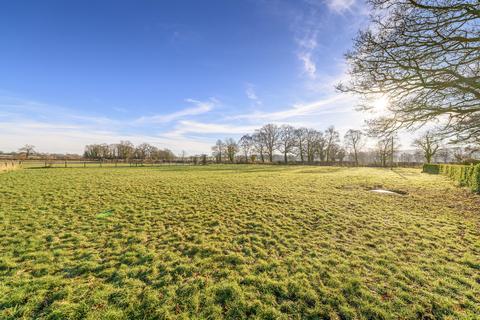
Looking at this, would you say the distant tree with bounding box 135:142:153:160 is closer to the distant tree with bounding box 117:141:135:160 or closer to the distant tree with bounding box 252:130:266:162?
the distant tree with bounding box 117:141:135:160

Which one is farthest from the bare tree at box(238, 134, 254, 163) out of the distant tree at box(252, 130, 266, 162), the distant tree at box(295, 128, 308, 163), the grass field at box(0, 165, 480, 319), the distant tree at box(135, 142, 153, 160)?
the grass field at box(0, 165, 480, 319)

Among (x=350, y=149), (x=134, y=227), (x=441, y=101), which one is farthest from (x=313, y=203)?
(x=350, y=149)

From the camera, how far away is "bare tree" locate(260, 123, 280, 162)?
197 feet

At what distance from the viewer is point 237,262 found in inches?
160

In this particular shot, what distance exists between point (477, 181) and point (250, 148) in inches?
2232

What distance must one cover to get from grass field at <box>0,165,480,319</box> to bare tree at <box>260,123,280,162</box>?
5329 centimetres

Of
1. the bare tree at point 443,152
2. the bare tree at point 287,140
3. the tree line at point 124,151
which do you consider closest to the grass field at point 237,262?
the bare tree at point 443,152

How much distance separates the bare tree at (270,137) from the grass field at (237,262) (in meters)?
53.3

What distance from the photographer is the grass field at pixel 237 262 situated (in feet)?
9.34

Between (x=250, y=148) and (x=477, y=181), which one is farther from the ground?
(x=250, y=148)

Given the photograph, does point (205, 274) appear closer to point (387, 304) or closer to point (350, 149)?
point (387, 304)

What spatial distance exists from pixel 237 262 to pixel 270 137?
191 ft

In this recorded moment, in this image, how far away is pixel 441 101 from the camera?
298 inches

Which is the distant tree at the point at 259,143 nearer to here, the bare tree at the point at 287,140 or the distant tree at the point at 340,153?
the bare tree at the point at 287,140
